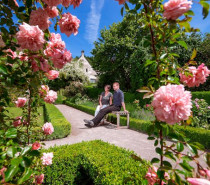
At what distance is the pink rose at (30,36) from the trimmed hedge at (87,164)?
2034 millimetres

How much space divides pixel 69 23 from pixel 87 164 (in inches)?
96.7

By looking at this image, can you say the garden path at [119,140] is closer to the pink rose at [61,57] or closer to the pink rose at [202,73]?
the pink rose at [202,73]

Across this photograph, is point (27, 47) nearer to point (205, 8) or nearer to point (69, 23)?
point (69, 23)

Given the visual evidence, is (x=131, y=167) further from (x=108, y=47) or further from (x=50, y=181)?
(x=108, y=47)

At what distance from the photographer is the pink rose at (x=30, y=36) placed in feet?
3.69

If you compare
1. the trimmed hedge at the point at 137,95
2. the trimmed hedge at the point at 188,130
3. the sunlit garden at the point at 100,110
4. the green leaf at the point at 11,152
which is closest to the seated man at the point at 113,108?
the sunlit garden at the point at 100,110

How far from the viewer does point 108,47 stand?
826 inches

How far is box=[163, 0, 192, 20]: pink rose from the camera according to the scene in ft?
2.90

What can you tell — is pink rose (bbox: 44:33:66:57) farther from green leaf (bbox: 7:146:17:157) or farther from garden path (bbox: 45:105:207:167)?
garden path (bbox: 45:105:207:167)

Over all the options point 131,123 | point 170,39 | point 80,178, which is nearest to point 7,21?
point 170,39

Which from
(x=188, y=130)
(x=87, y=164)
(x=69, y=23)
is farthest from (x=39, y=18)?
(x=188, y=130)

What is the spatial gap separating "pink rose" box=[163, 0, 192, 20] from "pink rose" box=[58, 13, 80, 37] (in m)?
Answer: 0.89

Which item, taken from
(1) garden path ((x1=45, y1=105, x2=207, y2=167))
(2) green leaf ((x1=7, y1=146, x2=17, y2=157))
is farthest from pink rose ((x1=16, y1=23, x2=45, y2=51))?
(1) garden path ((x1=45, y1=105, x2=207, y2=167))

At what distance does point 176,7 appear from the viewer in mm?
899
